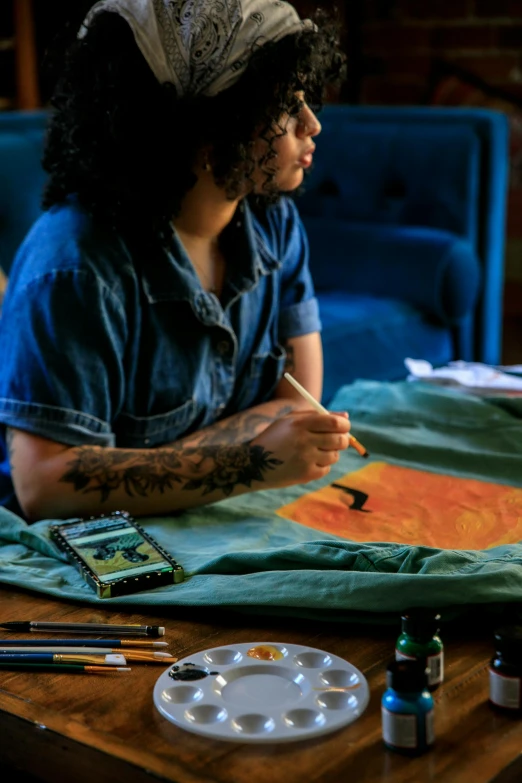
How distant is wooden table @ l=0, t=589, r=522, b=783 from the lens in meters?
0.76

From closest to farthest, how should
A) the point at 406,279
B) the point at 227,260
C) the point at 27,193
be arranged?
the point at 227,260 → the point at 27,193 → the point at 406,279

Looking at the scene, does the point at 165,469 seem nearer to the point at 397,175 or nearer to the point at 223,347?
the point at 223,347

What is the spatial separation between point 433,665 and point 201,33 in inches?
32.8

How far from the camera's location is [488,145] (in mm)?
2908

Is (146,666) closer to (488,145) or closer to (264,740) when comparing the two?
(264,740)

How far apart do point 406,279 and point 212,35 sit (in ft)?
5.34

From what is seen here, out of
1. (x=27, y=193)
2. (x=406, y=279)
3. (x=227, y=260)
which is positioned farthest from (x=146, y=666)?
(x=406, y=279)

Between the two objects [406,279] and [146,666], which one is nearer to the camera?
[146,666]

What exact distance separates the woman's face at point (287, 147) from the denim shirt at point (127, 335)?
157 millimetres

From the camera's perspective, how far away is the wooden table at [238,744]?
2.51ft

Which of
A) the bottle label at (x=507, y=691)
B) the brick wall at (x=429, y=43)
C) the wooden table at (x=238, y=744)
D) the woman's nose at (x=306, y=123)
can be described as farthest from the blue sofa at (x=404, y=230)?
the bottle label at (x=507, y=691)

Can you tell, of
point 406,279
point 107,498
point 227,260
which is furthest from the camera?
point 406,279

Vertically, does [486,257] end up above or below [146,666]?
below

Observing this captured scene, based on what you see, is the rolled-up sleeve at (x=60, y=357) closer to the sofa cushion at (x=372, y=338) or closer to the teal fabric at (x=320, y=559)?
the teal fabric at (x=320, y=559)
